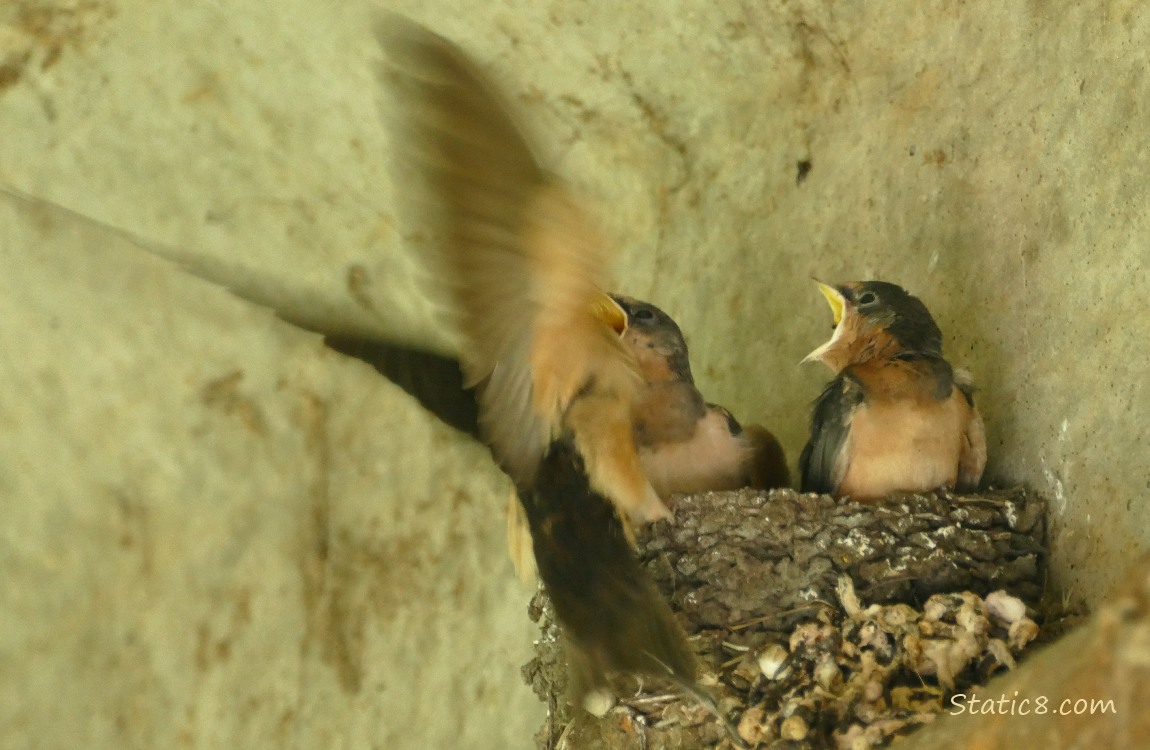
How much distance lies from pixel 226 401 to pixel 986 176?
6.72 ft

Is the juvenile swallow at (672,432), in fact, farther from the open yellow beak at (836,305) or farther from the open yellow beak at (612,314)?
the open yellow beak at (836,305)

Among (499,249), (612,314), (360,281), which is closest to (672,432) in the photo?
(612,314)

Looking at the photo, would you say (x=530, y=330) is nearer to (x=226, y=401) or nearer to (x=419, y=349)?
(x=419, y=349)

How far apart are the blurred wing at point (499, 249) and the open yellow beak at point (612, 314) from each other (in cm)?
35

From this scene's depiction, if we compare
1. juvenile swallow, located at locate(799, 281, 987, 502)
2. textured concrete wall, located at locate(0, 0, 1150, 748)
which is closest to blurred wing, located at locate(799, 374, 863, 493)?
juvenile swallow, located at locate(799, 281, 987, 502)

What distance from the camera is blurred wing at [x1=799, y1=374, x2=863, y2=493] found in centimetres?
269

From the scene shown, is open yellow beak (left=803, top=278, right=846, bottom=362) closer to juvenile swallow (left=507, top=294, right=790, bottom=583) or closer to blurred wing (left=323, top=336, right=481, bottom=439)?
juvenile swallow (left=507, top=294, right=790, bottom=583)

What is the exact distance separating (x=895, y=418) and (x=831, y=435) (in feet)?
0.50

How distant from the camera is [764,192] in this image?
363cm

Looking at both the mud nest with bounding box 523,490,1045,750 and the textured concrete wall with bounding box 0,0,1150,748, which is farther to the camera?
the textured concrete wall with bounding box 0,0,1150,748

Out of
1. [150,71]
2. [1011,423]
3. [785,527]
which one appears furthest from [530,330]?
[150,71]

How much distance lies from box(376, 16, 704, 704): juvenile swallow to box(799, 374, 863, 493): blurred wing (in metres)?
0.41

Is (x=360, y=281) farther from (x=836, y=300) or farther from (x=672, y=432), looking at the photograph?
(x=836, y=300)

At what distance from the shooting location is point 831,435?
271 cm
